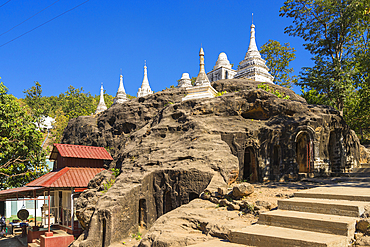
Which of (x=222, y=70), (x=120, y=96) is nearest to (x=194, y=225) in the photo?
(x=222, y=70)

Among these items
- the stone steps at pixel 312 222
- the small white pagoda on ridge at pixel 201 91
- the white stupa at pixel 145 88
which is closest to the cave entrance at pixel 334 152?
the small white pagoda on ridge at pixel 201 91

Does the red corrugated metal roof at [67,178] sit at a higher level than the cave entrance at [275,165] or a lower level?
lower

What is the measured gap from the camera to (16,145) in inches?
811

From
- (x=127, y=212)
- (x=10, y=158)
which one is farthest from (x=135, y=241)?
(x=10, y=158)

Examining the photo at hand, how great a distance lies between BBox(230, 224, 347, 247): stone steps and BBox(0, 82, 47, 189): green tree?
18099 mm

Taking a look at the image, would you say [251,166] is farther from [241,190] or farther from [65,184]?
[65,184]

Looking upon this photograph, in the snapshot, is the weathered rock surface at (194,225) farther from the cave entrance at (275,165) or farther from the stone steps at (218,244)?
the cave entrance at (275,165)

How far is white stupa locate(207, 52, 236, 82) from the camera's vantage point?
3458 cm

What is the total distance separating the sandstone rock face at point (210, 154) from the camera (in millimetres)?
12508

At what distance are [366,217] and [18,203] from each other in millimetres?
31873

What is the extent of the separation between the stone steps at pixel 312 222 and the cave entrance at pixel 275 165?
24.7 ft

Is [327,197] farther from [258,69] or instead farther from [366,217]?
[258,69]

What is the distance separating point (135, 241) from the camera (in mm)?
11969

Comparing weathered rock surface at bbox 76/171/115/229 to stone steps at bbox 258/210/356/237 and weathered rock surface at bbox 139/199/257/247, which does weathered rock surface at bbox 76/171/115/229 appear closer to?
weathered rock surface at bbox 139/199/257/247
